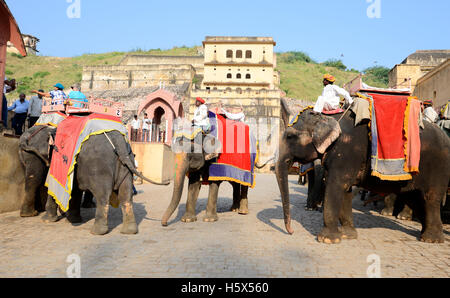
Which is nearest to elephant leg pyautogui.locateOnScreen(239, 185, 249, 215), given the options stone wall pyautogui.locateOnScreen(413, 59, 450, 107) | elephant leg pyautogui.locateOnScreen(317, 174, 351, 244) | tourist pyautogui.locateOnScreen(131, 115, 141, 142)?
elephant leg pyautogui.locateOnScreen(317, 174, 351, 244)

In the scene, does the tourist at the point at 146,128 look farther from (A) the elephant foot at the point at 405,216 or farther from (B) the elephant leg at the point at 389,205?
(A) the elephant foot at the point at 405,216

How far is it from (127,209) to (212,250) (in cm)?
181

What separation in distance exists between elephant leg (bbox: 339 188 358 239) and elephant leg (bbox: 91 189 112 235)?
12.6ft

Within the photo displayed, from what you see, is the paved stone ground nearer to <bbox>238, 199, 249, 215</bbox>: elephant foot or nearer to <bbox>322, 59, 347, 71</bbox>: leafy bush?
<bbox>238, 199, 249, 215</bbox>: elephant foot

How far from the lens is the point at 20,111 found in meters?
10.9

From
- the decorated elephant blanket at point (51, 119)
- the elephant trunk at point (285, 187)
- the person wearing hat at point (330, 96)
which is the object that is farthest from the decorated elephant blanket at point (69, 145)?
the person wearing hat at point (330, 96)

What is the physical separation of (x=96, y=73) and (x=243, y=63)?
21.3m

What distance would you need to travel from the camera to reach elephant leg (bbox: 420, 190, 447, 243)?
17.8ft

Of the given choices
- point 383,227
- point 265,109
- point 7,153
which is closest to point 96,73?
point 265,109

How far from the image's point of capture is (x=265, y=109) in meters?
Answer: 34.9

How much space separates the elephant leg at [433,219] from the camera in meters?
5.42

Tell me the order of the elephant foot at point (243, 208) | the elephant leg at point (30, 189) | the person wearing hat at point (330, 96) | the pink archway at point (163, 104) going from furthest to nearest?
1. the pink archway at point (163, 104)
2. the elephant foot at point (243, 208)
3. the elephant leg at point (30, 189)
4. the person wearing hat at point (330, 96)

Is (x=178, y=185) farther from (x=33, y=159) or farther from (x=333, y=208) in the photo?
(x=33, y=159)

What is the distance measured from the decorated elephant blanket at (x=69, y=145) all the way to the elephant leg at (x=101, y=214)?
0.59 m
